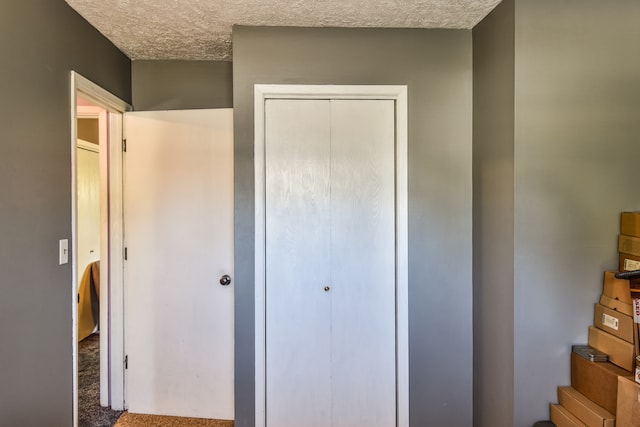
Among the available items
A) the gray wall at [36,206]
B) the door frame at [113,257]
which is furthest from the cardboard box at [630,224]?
the door frame at [113,257]

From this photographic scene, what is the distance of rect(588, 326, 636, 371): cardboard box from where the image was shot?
120 centimetres

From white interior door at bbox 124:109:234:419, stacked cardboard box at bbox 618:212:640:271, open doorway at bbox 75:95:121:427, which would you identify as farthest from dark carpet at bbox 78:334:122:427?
stacked cardboard box at bbox 618:212:640:271

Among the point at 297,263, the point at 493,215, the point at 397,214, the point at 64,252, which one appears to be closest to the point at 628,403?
the point at 493,215

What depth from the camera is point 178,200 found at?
208 cm

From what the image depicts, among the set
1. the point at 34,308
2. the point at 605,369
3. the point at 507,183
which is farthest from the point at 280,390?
the point at 507,183

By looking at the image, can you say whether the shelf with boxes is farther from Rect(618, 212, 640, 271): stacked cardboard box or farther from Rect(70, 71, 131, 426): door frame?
Rect(70, 71, 131, 426): door frame

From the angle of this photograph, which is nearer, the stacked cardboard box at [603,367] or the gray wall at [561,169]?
the stacked cardboard box at [603,367]

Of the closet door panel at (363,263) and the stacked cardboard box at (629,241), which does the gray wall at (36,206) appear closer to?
the closet door panel at (363,263)

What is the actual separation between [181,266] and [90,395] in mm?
1247

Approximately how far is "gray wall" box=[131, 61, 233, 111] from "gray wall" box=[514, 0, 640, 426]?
5.83 ft

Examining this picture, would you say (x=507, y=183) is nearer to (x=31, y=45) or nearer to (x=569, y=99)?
(x=569, y=99)

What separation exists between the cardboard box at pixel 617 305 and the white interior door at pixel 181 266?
6.52 feet

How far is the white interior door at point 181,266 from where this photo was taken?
6.79ft

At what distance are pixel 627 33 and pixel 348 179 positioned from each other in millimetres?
1421
